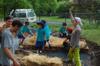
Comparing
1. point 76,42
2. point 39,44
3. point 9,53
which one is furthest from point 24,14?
point 9,53

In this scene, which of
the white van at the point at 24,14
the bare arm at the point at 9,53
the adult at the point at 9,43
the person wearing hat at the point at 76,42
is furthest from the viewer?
the white van at the point at 24,14

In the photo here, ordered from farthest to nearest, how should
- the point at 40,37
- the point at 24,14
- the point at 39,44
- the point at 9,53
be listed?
the point at 24,14 < the point at 39,44 < the point at 40,37 < the point at 9,53

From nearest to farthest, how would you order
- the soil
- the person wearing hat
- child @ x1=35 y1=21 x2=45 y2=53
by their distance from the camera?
the person wearing hat, the soil, child @ x1=35 y1=21 x2=45 y2=53

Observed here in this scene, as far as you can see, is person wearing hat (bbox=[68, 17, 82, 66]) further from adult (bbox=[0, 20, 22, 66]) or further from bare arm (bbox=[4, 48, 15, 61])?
bare arm (bbox=[4, 48, 15, 61])

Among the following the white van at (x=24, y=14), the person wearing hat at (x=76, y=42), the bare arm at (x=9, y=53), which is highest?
the bare arm at (x=9, y=53)

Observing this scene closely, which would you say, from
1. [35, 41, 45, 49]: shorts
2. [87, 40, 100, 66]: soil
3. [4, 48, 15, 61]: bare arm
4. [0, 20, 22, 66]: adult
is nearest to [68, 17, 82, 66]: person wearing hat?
[87, 40, 100, 66]: soil

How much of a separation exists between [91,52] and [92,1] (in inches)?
1106

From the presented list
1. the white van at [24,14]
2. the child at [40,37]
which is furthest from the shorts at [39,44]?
the white van at [24,14]

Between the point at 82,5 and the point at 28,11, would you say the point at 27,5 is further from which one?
the point at 82,5

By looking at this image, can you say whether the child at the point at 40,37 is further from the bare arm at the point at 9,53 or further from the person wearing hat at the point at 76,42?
the bare arm at the point at 9,53

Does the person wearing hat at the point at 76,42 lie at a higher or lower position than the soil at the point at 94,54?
higher

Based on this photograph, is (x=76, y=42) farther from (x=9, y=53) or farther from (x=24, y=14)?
(x=24, y=14)

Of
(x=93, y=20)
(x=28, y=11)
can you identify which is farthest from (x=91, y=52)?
(x=28, y=11)

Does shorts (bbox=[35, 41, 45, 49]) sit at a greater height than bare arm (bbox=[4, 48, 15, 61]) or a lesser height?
lesser
